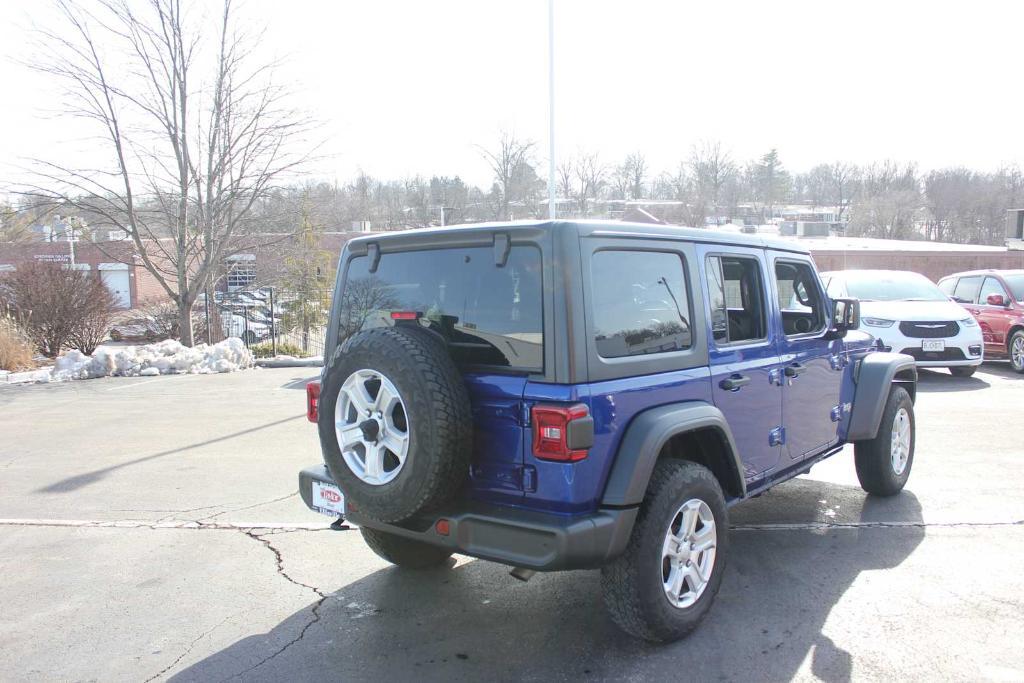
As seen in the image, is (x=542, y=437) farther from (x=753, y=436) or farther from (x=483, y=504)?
(x=753, y=436)

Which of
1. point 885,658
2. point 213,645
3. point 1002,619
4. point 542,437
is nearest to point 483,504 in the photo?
point 542,437

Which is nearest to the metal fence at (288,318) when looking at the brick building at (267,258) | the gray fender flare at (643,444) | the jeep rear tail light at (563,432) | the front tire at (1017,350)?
the brick building at (267,258)

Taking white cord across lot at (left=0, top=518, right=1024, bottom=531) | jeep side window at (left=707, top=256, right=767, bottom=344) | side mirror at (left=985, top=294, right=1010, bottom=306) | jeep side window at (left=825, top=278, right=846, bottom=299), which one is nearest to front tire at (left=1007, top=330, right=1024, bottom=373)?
side mirror at (left=985, top=294, right=1010, bottom=306)

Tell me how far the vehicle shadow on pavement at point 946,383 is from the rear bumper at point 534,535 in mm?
9388

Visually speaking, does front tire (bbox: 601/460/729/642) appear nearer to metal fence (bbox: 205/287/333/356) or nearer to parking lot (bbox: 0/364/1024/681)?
parking lot (bbox: 0/364/1024/681)

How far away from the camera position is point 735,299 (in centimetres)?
429

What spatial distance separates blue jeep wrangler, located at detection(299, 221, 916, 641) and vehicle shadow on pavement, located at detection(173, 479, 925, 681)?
245 millimetres

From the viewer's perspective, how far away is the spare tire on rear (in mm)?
3129

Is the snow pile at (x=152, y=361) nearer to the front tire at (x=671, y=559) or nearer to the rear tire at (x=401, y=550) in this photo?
the rear tire at (x=401, y=550)

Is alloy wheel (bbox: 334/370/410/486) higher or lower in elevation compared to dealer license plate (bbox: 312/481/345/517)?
higher

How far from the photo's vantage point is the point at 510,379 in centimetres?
329

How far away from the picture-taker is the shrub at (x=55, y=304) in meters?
16.9

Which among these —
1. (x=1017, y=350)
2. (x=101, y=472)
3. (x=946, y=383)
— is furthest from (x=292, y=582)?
(x=1017, y=350)

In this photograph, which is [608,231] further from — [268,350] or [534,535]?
[268,350]
